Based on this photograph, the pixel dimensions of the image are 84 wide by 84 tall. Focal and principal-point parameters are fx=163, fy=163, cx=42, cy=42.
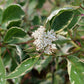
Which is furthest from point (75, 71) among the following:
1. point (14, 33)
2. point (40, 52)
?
point (14, 33)

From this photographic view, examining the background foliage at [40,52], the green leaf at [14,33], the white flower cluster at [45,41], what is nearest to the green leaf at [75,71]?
the background foliage at [40,52]

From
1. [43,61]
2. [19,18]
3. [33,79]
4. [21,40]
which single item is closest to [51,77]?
[33,79]

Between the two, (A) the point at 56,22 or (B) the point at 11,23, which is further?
(B) the point at 11,23

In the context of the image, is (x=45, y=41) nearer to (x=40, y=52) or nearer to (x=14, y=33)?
(x=40, y=52)

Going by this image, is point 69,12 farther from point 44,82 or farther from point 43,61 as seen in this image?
point 44,82

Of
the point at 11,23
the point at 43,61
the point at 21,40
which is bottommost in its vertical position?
the point at 43,61

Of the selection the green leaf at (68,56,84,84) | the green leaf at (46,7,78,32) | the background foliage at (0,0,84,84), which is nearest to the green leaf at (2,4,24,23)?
the background foliage at (0,0,84,84)

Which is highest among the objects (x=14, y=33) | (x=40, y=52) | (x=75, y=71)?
(x=14, y=33)
